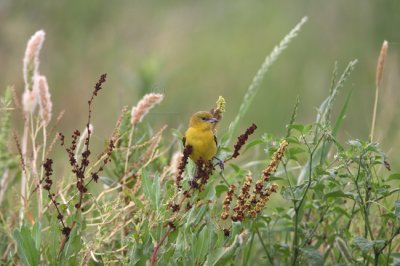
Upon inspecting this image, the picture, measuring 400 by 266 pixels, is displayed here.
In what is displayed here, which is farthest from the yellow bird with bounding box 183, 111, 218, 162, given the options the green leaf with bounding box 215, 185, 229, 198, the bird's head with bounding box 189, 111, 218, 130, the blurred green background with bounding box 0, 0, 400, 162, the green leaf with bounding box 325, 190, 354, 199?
the blurred green background with bounding box 0, 0, 400, 162

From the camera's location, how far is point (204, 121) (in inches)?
109

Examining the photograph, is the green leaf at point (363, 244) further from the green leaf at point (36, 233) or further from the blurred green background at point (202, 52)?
the blurred green background at point (202, 52)

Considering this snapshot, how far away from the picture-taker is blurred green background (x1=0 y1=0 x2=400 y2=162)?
7.21m

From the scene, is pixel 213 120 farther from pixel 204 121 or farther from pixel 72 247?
pixel 72 247

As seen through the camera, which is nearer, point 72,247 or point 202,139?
point 72,247

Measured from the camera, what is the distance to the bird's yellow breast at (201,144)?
260cm

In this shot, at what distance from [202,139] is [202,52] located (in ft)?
20.4

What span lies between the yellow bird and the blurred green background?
12.7 feet

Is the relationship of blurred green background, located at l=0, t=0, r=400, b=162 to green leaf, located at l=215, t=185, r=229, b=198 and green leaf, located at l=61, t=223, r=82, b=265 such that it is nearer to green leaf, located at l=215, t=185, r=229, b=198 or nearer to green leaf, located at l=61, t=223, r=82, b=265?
green leaf, located at l=215, t=185, r=229, b=198

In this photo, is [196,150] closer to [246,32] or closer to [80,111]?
[80,111]

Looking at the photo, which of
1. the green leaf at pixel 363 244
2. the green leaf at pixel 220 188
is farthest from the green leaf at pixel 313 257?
the green leaf at pixel 220 188

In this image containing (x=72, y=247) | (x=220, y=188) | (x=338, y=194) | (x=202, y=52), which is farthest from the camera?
(x=202, y=52)

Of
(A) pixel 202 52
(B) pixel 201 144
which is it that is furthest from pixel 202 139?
(A) pixel 202 52

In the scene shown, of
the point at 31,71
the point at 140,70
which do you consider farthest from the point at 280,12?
the point at 31,71
